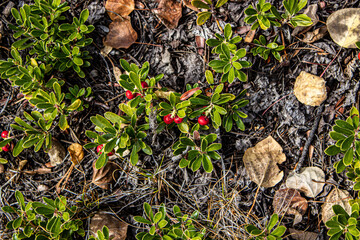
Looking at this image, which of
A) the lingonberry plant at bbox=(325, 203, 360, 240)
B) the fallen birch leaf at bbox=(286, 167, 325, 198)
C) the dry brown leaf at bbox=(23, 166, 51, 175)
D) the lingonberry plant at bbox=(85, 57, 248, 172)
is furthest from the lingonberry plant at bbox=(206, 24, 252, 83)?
the dry brown leaf at bbox=(23, 166, 51, 175)

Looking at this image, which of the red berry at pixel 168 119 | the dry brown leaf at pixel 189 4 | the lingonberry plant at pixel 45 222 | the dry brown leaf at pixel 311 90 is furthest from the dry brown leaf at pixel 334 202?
the lingonberry plant at pixel 45 222

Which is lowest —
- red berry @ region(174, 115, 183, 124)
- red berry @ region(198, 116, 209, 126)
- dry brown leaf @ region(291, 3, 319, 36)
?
red berry @ region(198, 116, 209, 126)

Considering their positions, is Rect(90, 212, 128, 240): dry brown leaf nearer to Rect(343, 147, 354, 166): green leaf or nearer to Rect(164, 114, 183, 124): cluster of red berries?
Rect(164, 114, 183, 124): cluster of red berries

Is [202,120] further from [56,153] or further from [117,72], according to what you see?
[56,153]

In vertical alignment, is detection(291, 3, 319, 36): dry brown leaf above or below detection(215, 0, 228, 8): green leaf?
below

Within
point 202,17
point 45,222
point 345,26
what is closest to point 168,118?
point 202,17

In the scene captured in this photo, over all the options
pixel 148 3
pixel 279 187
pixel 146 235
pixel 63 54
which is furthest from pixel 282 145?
pixel 63 54

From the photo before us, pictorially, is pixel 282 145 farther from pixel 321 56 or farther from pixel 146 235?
pixel 146 235

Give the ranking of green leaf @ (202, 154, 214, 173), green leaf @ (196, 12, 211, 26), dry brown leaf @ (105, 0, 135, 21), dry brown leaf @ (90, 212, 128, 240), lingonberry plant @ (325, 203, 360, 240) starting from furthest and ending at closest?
dry brown leaf @ (105, 0, 135, 21) < dry brown leaf @ (90, 212, 128, 240) < green leaf @ (196, 12, 211, 26) < green leaf @ (202, 154, 214, 173) < lingonberry plant @ (325, 203, 360, 240)
